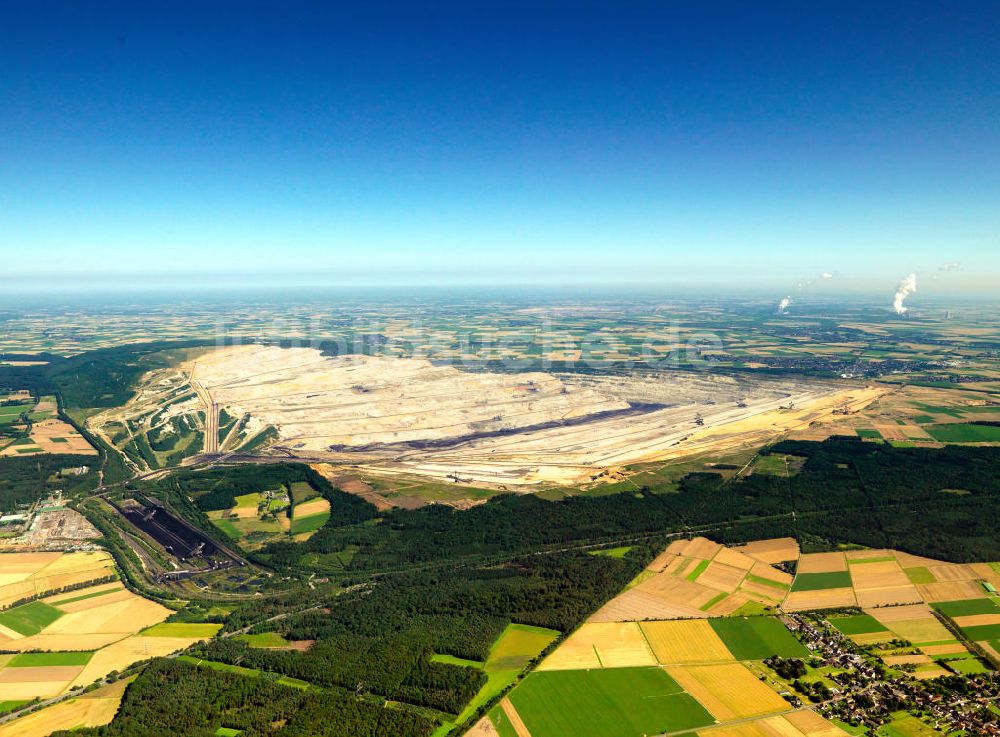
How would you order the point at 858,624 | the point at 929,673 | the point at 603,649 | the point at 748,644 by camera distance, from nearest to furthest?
the point at 929,673, the point at 603,649, the point at 748,644, the point at 858,624

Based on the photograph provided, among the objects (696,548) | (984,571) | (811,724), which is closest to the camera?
(811,724)

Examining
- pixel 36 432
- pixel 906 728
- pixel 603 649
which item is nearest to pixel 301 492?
→ pixel 603 649

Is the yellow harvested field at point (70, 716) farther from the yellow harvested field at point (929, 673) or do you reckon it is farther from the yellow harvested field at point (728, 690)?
the yellow harvested field at point (929, 673)

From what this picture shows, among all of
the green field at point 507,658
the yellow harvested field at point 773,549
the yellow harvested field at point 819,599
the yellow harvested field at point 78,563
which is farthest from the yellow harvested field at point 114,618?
the yellow harvested field at point 773,549

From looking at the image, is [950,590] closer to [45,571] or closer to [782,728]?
[782,728]

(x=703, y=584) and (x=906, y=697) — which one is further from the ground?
(x=906, y=697)

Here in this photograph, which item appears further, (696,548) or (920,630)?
(696,548)

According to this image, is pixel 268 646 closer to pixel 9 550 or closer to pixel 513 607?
pixel 513 607
